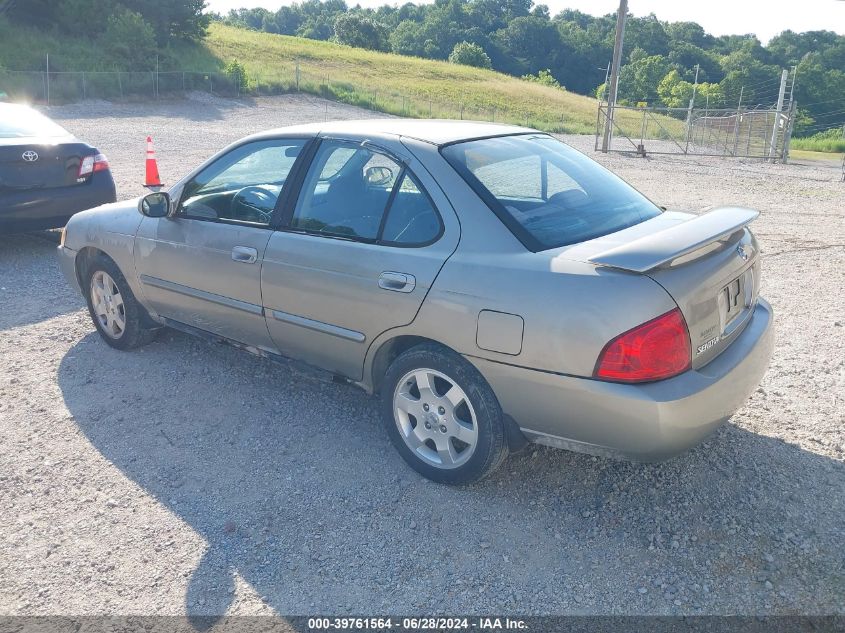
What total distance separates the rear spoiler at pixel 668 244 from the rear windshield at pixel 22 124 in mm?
6575

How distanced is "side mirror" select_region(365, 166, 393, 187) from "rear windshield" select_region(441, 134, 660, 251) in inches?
12.6

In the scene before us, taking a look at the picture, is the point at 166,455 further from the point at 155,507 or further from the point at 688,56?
the point at 688,56

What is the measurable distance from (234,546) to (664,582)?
5.88 ft

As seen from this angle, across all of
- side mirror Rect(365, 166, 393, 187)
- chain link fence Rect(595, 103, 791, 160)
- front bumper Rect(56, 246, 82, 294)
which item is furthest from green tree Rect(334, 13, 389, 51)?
side mirror Rect(365, 166, 393, 187)

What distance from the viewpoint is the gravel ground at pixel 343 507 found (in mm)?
2852

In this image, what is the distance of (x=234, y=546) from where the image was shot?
3135 mm

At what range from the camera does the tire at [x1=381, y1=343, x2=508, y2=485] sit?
128 inches

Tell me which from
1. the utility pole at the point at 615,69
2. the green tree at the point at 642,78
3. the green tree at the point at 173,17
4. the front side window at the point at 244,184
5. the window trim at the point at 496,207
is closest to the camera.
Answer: the window trim at the point at 496,207

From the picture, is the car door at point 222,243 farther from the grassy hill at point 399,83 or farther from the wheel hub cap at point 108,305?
the grassy hill at point 399,83

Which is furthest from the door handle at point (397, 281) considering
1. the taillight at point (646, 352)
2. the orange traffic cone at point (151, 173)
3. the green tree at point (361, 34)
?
the green tree at point (361, 34)

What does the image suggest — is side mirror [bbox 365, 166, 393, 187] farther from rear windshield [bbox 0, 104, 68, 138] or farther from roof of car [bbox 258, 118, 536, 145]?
rear windshield [bbox 0, 104, 68, 138]

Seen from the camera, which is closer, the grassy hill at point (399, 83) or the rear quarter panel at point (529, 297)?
the rear quarter panel at point (529, 297)

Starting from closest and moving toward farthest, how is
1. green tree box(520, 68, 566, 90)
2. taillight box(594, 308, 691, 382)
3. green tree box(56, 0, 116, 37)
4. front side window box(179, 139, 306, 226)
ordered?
taillight box(594, 308, 691, 382) → front side window box(179, 139, 306, 226) → green tree box(56, 0, 116, 37) → green tree box(520, 68, 566, 90)

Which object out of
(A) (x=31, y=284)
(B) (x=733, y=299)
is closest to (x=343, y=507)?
(B) (x=733, y=299)
